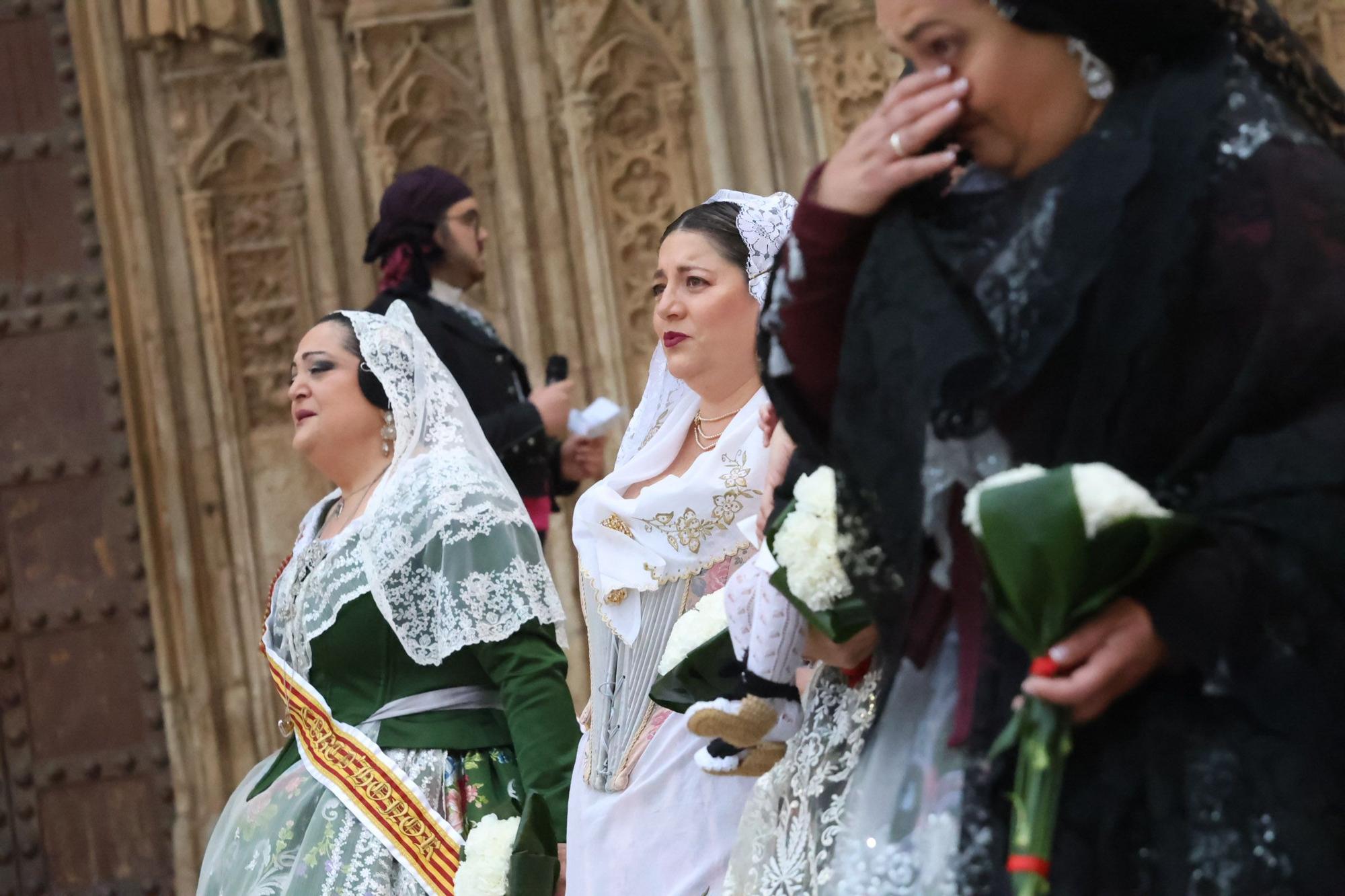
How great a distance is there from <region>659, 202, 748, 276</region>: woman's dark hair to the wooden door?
12.4 ft

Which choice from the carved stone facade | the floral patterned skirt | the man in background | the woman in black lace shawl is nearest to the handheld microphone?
the man in background

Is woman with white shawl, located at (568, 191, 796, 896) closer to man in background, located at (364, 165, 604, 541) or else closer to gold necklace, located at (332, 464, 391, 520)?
gold necklace, located at (332, 464, 391, 520)

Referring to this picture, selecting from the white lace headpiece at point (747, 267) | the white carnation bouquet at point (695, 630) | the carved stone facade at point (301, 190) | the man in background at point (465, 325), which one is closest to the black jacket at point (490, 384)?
the man in background at point (465, 325)

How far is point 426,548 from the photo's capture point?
345 cm

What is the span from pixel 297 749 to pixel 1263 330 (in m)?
2.46

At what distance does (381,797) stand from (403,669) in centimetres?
27

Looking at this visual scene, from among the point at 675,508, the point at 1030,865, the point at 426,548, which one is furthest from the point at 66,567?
the point at 1030,865

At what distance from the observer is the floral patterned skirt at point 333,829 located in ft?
10.5

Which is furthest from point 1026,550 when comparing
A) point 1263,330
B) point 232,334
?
point 232,334

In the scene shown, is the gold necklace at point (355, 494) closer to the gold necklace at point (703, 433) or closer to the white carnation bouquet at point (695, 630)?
the gold necklace at point (703, 433)

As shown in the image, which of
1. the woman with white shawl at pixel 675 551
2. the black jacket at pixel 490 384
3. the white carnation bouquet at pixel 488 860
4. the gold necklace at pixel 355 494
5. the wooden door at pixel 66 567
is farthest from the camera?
the wooden door at pixel 66 567

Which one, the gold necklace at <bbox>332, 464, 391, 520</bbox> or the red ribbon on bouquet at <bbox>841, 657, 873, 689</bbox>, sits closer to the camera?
the red ribbon on bouquet at <bbox>841, 657, 873, 689</bbox>

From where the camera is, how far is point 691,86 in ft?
19.1

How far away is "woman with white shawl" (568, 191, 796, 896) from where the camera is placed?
267 cm
